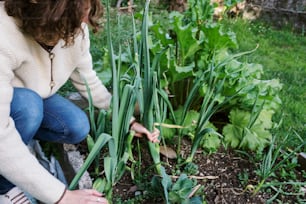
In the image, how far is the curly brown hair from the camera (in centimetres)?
110

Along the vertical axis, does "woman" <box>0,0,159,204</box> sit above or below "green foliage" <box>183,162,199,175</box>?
above

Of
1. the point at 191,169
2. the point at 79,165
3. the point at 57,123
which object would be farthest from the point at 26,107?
the point at 191,169

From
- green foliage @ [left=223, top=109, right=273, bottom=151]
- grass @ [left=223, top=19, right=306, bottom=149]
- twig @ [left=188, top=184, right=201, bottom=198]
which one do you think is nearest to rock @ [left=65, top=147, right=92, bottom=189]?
twig @ [left=188, top=184, right=201, bottom=198]

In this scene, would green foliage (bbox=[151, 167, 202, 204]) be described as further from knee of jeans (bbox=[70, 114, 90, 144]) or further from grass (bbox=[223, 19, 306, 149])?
grass (bbox=[223, 19, 306, 149])

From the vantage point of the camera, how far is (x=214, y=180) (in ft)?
5.50

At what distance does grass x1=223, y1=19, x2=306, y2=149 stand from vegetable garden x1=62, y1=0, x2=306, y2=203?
36cm

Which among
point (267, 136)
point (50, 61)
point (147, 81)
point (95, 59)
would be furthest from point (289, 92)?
point (50, 61)

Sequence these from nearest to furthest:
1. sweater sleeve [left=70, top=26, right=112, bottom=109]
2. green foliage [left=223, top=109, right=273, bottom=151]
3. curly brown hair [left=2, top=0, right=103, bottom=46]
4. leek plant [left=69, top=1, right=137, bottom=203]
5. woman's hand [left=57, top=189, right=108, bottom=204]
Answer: curly brown hair [left=2, top=0, right=103, bottom=46] → woman's hand [left=57, top=189, right=108, bottom=204] → leek plant [left=69, top=1, right=137, bottom=203] → sweater sleeve [left=70, top=26, right=112, bottom=109] → green foliage [left=223, top=109, right=273, bottom=151]

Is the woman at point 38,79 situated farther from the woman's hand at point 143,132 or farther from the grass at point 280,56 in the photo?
the grass at point 280,56

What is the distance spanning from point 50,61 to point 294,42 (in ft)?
9.51

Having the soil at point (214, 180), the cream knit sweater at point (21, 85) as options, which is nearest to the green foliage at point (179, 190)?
the soil at point (214, 180)

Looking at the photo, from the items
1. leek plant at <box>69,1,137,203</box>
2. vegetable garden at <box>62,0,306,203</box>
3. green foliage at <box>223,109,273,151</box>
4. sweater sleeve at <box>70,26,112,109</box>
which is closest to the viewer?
leek plant at <box>69,1,137,203</box>

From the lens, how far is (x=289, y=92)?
271 cm

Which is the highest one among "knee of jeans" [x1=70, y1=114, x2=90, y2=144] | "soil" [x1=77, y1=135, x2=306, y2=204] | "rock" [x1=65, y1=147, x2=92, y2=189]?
"knee of jeans" [x1=70, y1=114, x2=90, y2=144]
